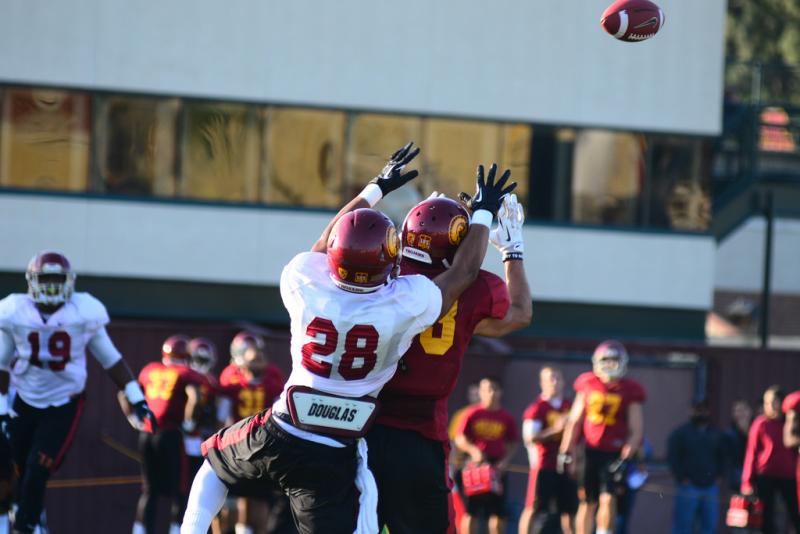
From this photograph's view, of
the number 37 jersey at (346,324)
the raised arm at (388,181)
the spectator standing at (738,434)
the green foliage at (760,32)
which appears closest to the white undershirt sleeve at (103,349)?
the raised arm at (388,181)

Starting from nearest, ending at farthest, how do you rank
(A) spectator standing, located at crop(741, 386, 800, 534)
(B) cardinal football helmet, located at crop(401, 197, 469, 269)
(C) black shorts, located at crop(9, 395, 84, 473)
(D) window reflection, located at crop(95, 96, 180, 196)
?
1. (B) cardinal football helmet, located at crop(401, 197, 469, 269)
2. (C) black shorts, located at crop(9, 395, 84, 473)
3. (A) spectator standing, located at crop(741, 386, 800, 534)
4. (D) window reflection, located at crop(95, 96, 180, 196)

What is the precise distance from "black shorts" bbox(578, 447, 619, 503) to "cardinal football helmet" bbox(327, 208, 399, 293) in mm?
6967

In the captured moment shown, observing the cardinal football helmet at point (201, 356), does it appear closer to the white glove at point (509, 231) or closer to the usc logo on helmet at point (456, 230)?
the white glove at point (509, 231)

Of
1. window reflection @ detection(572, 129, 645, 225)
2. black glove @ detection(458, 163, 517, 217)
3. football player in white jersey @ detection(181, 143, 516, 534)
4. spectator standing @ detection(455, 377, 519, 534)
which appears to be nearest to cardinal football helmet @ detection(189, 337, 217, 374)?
spectator standing @ detection(455, 377, 519, 534)

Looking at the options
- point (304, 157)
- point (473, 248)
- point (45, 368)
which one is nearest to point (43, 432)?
point (45, 368)

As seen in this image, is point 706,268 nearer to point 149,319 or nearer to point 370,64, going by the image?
point 370,64

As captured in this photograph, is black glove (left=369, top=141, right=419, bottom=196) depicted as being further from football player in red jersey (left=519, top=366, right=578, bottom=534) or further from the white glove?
football player in red jersey (left=519, top=366, right=578, bottom=534)

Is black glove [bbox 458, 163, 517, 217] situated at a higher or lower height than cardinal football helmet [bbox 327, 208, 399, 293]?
higher

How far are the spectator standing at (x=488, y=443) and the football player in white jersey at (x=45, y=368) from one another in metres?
4.16

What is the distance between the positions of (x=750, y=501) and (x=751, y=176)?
9064mm

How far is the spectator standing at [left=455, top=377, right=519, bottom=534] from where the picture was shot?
39.5ft

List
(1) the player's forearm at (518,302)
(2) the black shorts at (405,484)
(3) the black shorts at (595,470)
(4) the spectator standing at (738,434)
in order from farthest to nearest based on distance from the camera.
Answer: (4) the spectator standing at (738,434) → (3) the black shorts at (595,470) → (1) the player's forearm at (518,302) → (2) the black shorts at (405,484)

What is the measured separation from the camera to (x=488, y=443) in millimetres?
12148

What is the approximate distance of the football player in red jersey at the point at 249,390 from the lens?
37.5ft
